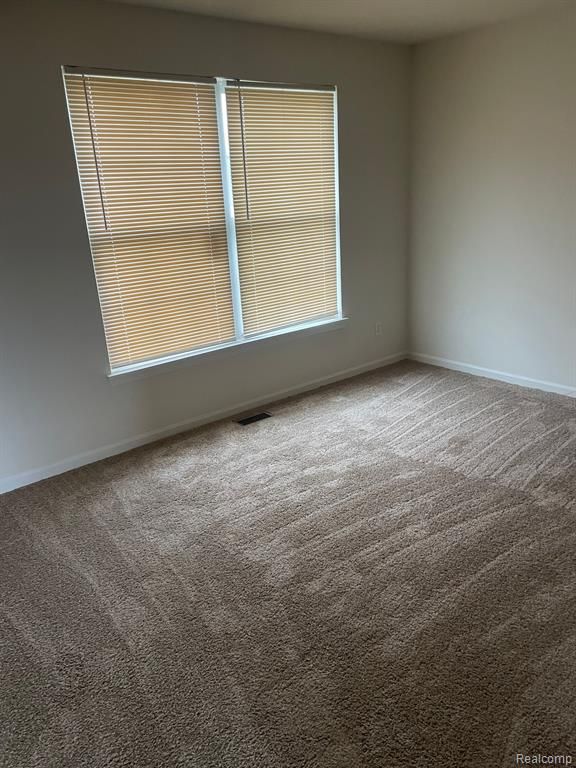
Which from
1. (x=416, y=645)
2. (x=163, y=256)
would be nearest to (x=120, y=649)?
(x=416, y=645)

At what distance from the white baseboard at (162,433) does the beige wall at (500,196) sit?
3.01 feet

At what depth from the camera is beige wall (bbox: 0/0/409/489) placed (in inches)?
110

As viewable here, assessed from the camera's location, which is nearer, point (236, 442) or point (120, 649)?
point (120, 649)

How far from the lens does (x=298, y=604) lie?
2.10 m

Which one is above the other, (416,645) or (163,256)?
(163,256)

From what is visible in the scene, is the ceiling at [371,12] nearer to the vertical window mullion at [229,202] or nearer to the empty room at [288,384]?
the empty room at [288,384]

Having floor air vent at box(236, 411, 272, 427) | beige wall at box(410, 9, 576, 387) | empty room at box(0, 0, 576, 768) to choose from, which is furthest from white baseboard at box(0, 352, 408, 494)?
beige wall at box(410, 9, 576, 387)

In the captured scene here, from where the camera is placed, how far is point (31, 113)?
279 cm

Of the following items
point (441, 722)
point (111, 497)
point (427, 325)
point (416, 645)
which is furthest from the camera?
point (427, 325)

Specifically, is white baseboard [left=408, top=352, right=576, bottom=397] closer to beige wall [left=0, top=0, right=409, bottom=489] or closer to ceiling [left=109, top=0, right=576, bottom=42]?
beige wall [left=0, top=0, right=409, bottom=489]

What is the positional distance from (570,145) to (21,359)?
3614 mm

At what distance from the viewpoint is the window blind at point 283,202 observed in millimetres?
3639

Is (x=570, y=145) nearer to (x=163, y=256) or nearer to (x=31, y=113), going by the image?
(x=163, y=256)

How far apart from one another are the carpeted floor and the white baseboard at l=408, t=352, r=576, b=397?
60 centimetres
